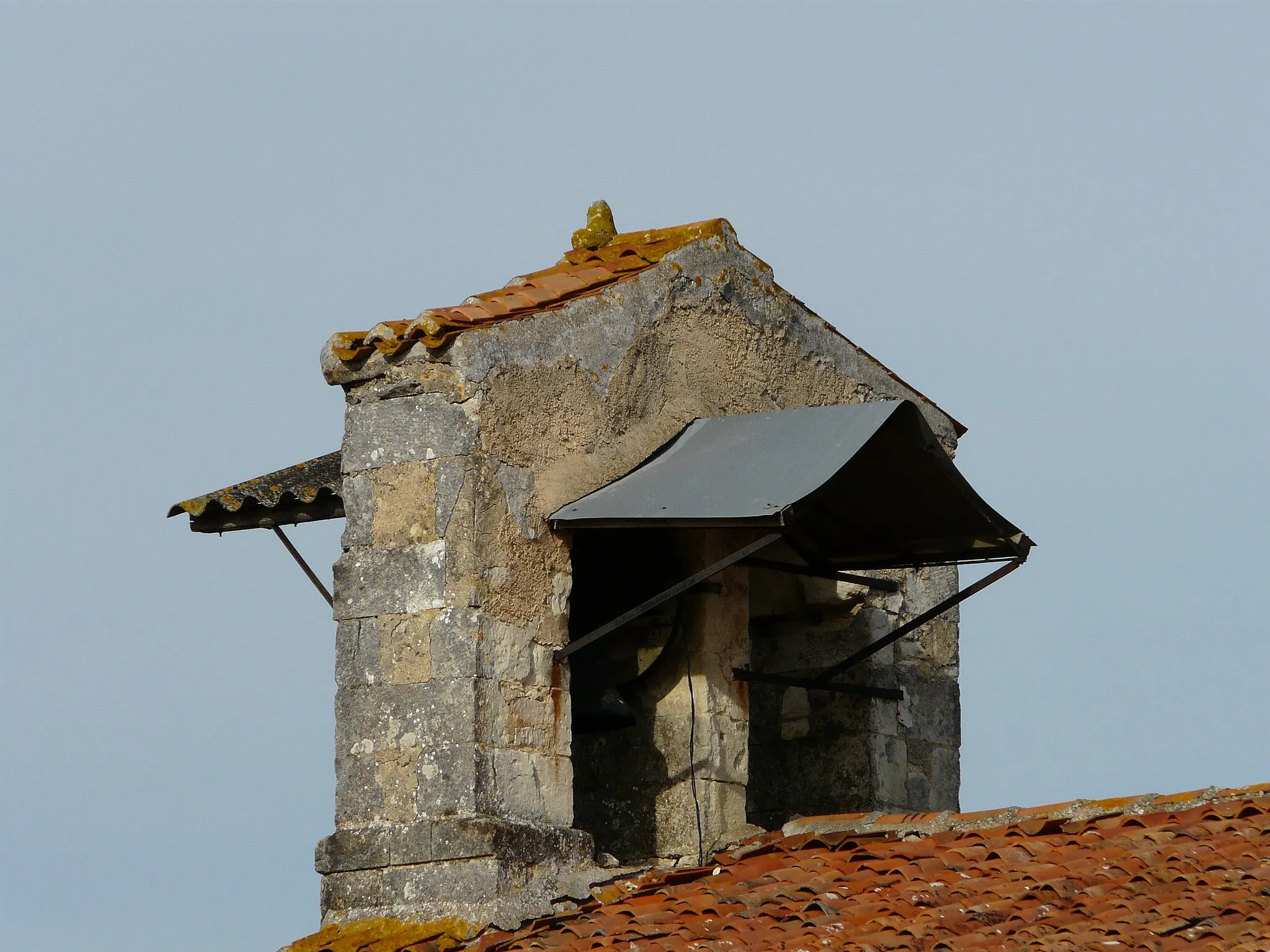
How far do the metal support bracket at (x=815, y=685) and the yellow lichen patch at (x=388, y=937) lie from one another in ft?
5.48

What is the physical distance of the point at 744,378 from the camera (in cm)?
812

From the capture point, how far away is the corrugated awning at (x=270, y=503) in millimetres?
8094

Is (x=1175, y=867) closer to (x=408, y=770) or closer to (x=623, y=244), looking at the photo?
(x=408, y=770)

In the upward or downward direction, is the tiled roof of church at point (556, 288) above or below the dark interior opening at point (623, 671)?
above

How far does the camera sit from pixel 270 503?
808cm

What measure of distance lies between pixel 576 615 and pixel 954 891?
216cm

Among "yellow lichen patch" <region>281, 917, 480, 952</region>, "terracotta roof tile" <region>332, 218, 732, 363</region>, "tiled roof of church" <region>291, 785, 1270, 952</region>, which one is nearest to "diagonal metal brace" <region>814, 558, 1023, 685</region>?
"tiled roof of church" <region>291, 785, 1270, 952</region>

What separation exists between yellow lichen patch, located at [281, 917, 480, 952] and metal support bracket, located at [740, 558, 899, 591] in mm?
1855

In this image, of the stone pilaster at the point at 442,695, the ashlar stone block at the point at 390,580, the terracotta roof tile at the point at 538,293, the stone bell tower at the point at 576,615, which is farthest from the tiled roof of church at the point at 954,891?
the terracotta roof tile at the point at 538,293

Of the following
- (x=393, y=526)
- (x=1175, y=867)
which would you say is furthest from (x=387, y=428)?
(x=1175, y=867)

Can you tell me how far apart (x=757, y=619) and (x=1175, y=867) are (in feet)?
9.69

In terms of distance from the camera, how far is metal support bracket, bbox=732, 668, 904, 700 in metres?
7.64

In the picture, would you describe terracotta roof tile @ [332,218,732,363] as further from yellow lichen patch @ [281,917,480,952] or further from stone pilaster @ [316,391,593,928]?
yellow lichen patch @ [281,917,480,952]

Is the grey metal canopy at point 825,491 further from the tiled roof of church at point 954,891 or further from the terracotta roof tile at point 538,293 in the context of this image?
the tiled roof of church at point 954,891
